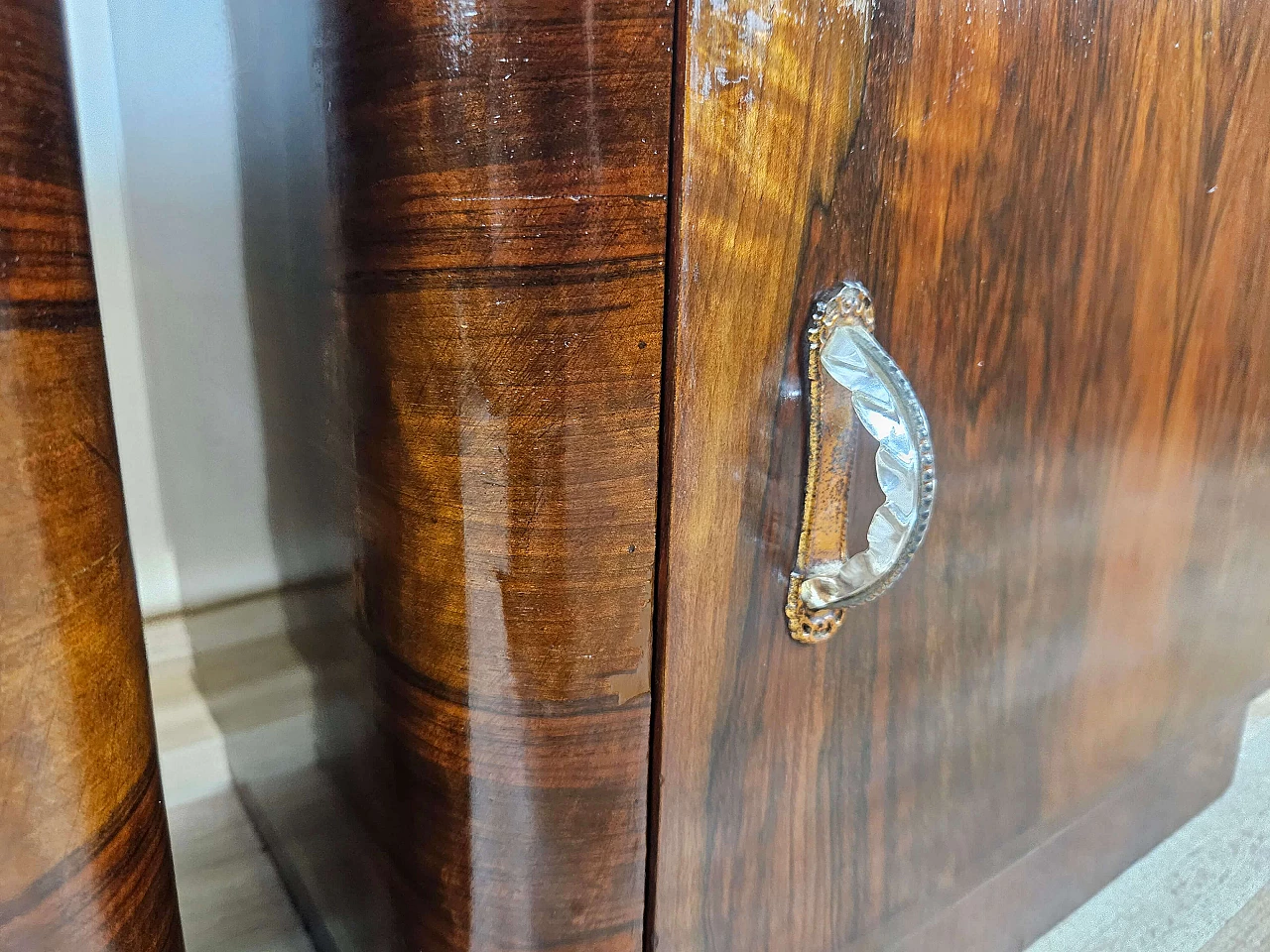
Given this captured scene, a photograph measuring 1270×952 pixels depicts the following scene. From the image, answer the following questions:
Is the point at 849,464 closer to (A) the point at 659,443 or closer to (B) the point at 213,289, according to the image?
(A) the point at 659,443

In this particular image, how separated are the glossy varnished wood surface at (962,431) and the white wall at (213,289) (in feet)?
0.37

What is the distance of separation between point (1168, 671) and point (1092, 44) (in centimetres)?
32

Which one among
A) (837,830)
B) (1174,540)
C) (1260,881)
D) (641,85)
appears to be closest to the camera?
(641,85)

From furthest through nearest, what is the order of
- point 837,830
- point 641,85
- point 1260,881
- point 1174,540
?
point 1260,881 < point 1174,540 < point 837,830 < point 641,85

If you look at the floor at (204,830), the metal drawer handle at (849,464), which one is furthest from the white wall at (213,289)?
the metal drawer handle at (849,464)

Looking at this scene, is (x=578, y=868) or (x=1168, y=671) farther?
(x=1168, y=671)

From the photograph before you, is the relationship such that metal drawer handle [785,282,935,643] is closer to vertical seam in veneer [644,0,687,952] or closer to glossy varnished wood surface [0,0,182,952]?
vertical seam in veneer [644,0,687,952]

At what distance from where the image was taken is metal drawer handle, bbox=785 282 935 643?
0.83 ft

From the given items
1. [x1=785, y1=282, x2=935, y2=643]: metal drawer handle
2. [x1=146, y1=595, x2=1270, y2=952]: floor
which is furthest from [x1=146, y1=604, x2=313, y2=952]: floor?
[x1=785, y1=282, x2=935, y2=643]: metal drawer handle

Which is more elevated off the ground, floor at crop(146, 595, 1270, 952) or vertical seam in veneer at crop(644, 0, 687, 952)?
vertical seam in veneer at crop(644, 0, 687, 952)

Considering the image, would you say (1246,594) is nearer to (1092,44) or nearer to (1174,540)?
(1174,540)

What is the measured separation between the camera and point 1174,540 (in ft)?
1.45

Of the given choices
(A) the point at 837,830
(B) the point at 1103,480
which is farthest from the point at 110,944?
(B) the point at 1103,480

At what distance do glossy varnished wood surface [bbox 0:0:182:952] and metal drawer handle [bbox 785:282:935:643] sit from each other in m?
0.18
